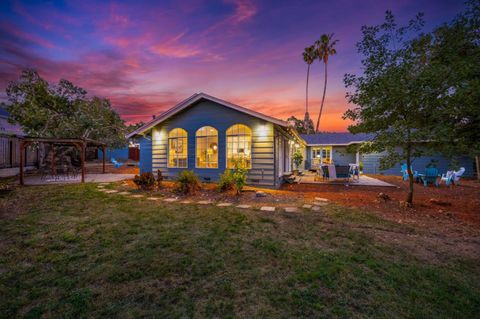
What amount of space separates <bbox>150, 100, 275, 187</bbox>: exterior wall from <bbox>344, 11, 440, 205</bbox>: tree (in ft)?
13.1

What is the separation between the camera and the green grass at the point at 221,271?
205cm

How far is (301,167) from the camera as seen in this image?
818 inches

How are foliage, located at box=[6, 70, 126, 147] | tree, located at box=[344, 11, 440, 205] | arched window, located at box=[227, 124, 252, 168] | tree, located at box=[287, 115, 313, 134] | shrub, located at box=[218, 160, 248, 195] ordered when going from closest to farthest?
tree, located at box=[344, 11, 440, 205], shrub, located at box=[218, 160, 248, 195], arched window, located at box=[227, 124, 252, 168], foliage, located at box=[6, 70, 126, 147], tree, located at box=[287, 115, 313, 134]

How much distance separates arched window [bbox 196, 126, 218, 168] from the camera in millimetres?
10336

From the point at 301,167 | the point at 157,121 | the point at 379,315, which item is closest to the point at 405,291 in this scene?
the point at 379,315

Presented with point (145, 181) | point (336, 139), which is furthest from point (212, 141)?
point (336, 139)

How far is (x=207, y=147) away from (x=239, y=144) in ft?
6.00

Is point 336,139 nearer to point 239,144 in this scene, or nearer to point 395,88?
point 239,144

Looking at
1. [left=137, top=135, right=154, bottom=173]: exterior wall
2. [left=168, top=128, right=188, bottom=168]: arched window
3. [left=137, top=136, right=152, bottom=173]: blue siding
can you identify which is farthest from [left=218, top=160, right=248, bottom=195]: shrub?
[left=137, top=136, right=152, bottom=173]: blue siding

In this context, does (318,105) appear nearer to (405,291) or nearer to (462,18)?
(462,18)

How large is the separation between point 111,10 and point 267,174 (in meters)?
10.5

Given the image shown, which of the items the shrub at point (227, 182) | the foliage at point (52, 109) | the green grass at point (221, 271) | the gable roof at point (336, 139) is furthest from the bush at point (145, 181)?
the gable roof at point (336, 139)

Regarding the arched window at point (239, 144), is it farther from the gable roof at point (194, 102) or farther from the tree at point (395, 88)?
the tree at point (395, 88)

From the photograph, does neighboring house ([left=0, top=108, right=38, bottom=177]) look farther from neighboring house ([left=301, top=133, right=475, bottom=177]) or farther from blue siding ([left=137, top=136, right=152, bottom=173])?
neighboring house ([left=301, top=133, right=475, bottom=177])
